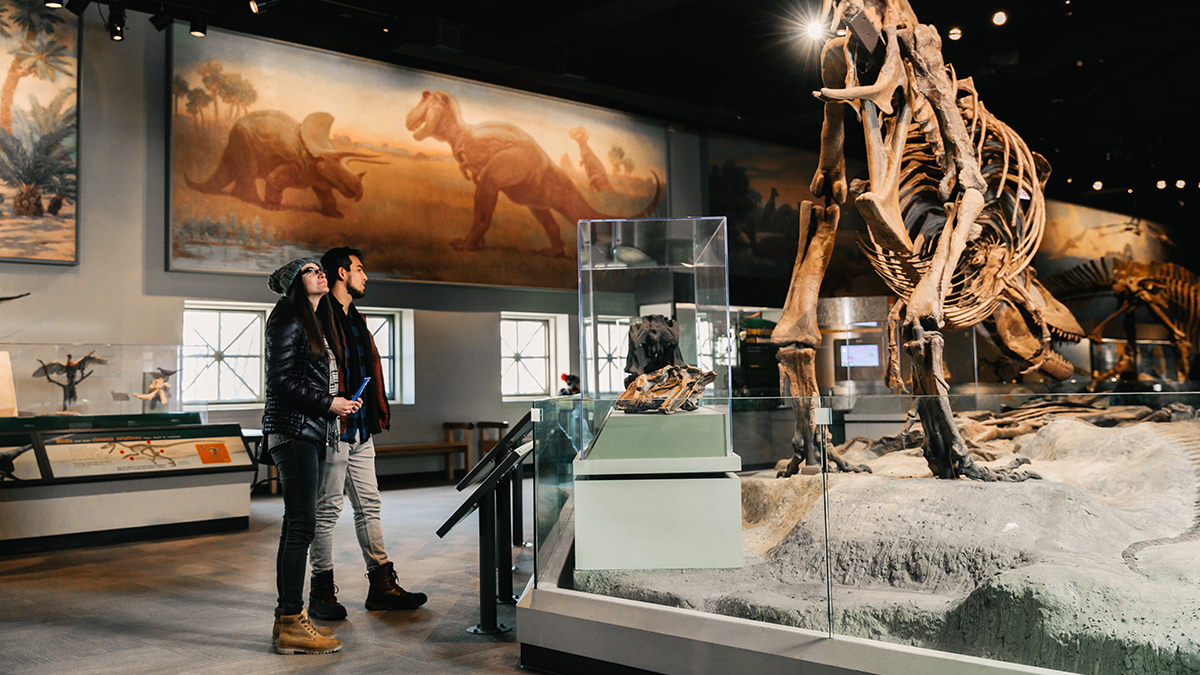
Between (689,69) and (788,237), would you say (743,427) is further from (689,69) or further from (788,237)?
(788,237)

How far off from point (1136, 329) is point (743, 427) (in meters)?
9.96

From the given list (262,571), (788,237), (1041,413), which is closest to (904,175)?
(1041,413)

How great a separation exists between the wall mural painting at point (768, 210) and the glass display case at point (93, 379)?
29.4ft

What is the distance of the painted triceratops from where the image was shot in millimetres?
10469

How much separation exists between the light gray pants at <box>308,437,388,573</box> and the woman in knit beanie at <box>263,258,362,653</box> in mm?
428

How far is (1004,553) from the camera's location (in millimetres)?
2570

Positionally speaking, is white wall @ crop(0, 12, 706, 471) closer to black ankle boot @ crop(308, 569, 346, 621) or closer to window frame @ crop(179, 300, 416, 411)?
window frame @ crop(179, 300, 416, 411)

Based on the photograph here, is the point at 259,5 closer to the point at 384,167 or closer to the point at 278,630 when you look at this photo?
the point at 384,167

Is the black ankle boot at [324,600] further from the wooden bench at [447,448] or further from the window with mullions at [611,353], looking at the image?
the wooden bench at [447,448]

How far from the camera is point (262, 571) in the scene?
589 centimetres

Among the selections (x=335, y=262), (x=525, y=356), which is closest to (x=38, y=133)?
(x=335, y=262)

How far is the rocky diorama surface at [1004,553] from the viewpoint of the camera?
2262mm

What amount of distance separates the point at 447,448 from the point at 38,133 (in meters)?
6.04

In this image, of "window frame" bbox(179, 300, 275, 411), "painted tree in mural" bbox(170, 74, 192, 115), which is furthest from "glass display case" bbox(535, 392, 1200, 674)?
"painted tree in mural" bbox(170, 74, 192, 115)
